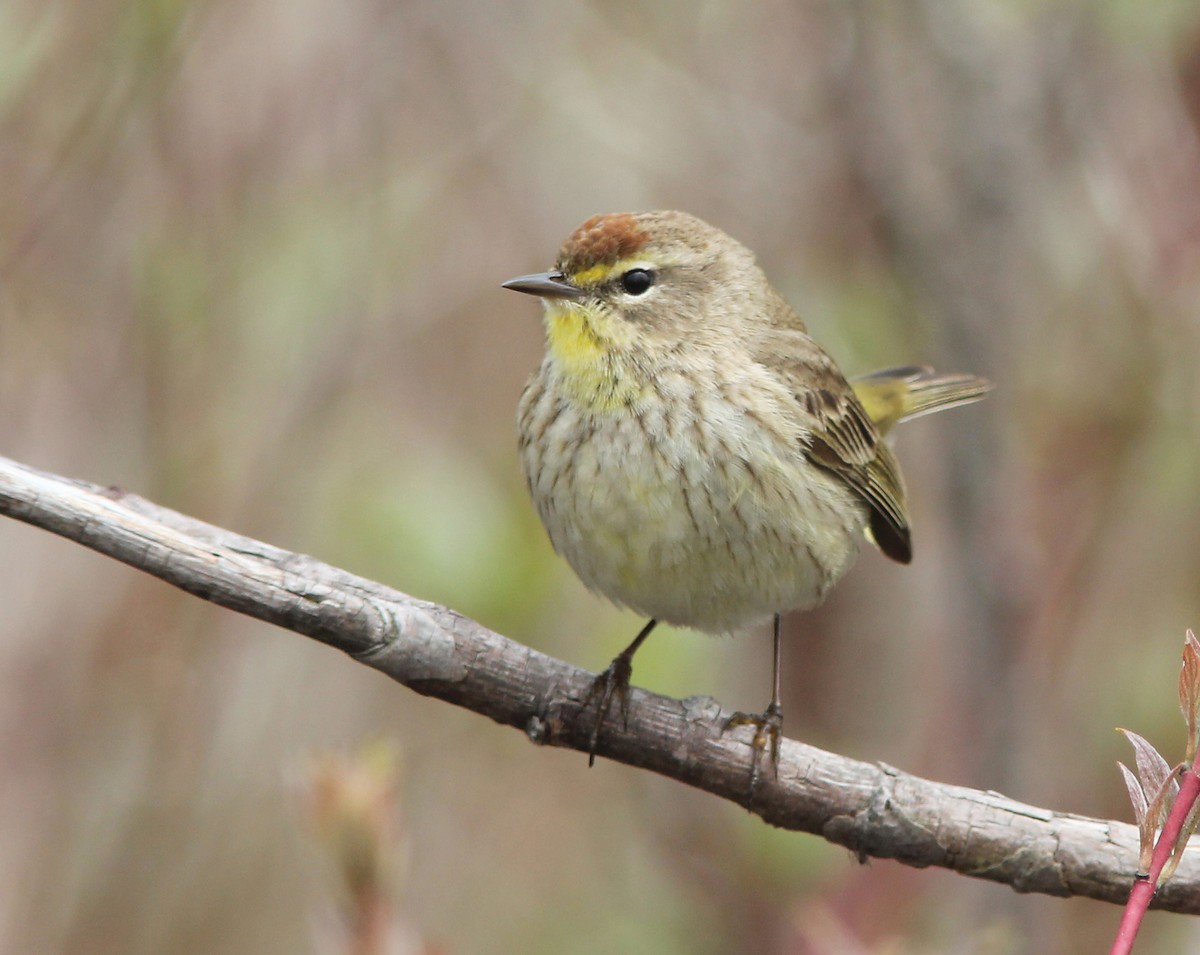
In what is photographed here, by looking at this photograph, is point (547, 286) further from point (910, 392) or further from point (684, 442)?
point (910, 392)

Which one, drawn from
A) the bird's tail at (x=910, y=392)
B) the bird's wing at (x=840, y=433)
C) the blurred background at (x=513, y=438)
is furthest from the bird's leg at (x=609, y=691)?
the bird's tail at (x=910, y=392)

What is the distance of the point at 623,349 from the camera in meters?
3.67

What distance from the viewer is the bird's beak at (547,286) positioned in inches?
146

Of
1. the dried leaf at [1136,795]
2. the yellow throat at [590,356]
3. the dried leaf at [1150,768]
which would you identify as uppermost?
the yellow throat at [590,356]

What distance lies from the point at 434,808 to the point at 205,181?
2.89 metres

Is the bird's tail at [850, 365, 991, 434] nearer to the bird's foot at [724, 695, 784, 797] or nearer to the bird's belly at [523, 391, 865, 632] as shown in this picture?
Answer: the bird's belly at [523, 391, 865, 632]

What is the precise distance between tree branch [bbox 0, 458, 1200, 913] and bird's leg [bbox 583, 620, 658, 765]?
0.02 meters

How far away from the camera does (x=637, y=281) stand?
152 inches

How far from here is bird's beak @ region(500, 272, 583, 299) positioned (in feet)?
12.2

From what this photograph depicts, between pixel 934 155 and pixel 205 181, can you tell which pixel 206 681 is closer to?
pixel 205 181

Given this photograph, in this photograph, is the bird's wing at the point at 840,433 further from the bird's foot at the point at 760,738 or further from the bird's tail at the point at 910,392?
the bird's foot at the point at 760,738

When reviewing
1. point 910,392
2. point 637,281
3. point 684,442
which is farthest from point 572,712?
point 910,392

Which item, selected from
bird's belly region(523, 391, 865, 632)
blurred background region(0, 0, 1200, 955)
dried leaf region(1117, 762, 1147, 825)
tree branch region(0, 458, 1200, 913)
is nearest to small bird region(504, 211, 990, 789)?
bird's belly region(523, 391, 865, 632)

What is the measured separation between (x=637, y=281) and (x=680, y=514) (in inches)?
30.5
